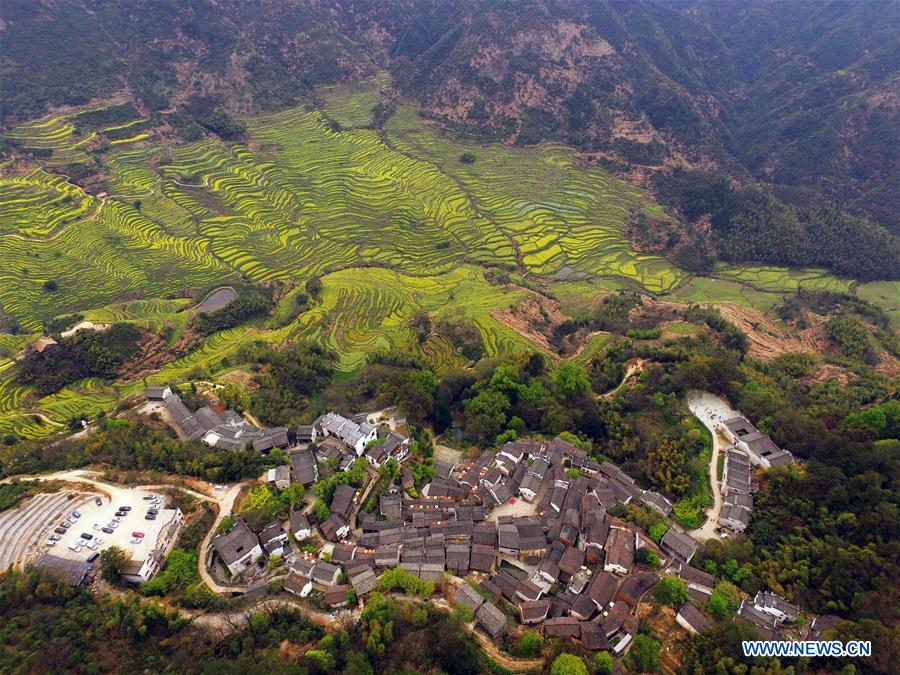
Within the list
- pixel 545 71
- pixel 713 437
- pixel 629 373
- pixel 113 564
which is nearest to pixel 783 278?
pixel 629 373

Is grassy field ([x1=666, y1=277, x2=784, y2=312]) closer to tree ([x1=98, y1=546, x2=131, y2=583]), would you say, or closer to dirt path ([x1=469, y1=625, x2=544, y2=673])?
dirt path ([x1=469, y1=625, x2=544, y2=673])

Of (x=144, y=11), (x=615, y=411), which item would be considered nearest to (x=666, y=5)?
(x=144, y=11)

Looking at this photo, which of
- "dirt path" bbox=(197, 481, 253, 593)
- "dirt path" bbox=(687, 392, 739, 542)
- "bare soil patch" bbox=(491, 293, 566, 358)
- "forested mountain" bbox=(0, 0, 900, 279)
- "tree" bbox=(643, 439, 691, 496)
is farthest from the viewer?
"forested mountain" bbox=(0, 0, 900, 279)

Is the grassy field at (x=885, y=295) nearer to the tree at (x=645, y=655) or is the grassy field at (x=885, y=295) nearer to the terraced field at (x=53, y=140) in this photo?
the tree at (x=645, y=655)

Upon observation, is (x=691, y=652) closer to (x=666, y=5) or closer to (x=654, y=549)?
(x=654, y=549)

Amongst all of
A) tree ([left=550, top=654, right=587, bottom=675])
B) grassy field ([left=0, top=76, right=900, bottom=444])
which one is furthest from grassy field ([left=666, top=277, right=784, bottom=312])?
tree ([left=550, top=654, right=587, bottom=675])

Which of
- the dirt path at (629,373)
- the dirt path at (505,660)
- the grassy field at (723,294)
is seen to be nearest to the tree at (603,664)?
the dirt path at (505,660)
